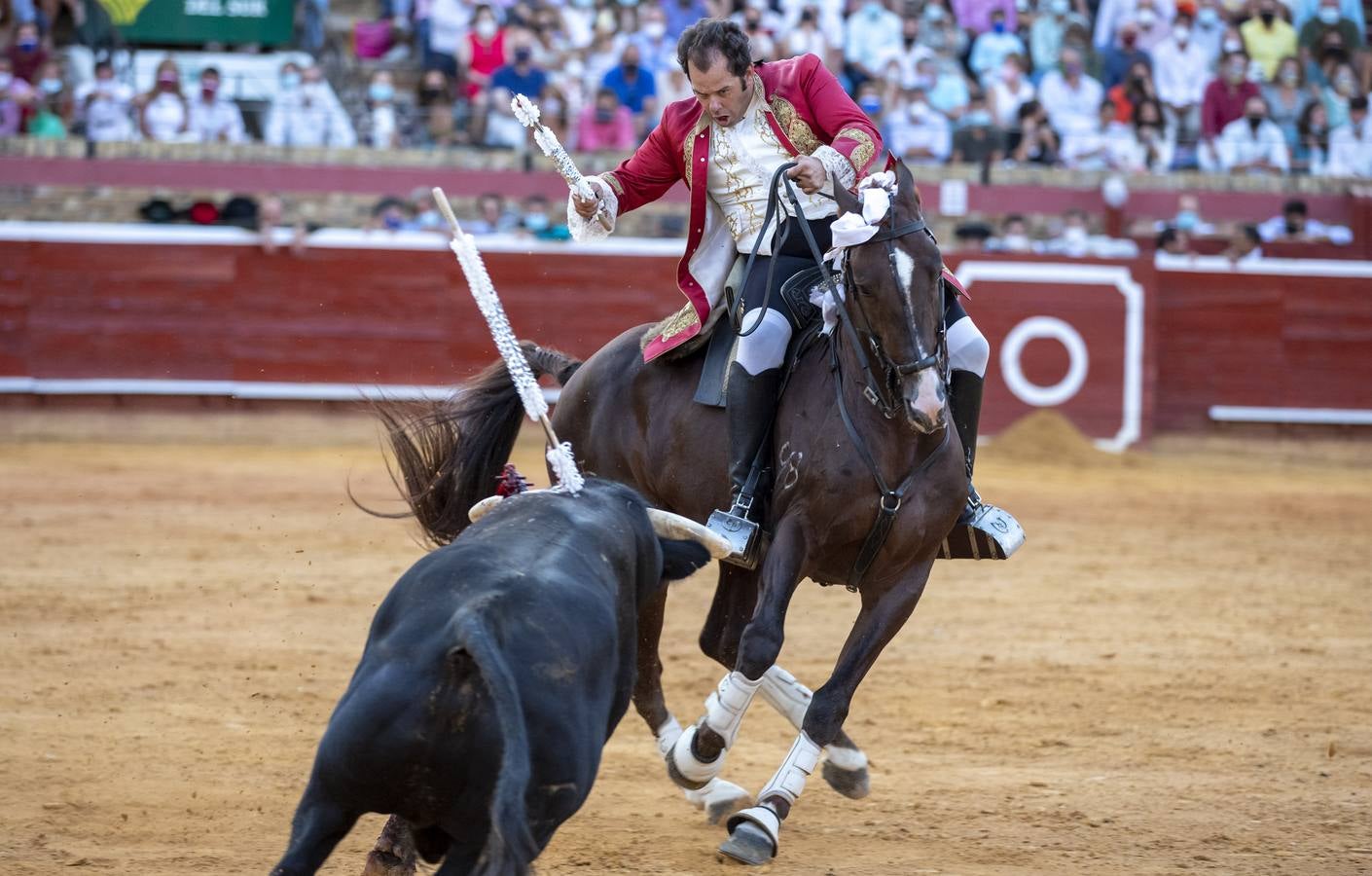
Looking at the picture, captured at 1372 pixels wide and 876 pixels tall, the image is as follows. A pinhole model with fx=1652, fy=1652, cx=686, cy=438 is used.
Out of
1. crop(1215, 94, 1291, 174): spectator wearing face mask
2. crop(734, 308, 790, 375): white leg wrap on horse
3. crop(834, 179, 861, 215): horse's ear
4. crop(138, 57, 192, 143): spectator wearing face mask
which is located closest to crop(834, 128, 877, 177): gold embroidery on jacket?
crop(834, 179, 861, 215): horse's ear

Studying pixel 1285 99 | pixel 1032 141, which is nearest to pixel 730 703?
pixel 1032 141

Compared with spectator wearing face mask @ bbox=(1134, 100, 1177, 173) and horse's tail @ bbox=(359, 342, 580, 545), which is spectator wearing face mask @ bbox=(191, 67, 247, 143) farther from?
horse's tail @ bbox=(359, 342, 580, 545)

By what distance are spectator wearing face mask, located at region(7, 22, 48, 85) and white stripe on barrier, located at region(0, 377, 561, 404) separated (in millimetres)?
2741

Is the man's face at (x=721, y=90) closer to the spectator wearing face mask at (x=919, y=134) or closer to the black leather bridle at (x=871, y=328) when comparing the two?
the black leather bridle at (x=871, y=328)

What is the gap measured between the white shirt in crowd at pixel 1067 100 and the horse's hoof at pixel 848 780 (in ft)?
37.1

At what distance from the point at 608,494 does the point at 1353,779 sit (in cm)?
286

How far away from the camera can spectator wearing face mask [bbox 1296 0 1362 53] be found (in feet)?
52.6

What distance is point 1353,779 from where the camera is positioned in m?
5.04

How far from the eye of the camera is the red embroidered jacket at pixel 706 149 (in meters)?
4.74

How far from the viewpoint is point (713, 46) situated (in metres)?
4.57

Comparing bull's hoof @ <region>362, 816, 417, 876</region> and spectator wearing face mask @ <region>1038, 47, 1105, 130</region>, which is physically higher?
bull's hoof @ <region>362, 816, 417, 876</region>

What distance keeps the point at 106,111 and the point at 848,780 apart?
10.4 m

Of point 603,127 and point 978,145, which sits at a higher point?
point 978,145

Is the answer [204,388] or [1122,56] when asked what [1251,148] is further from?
[204,388]
